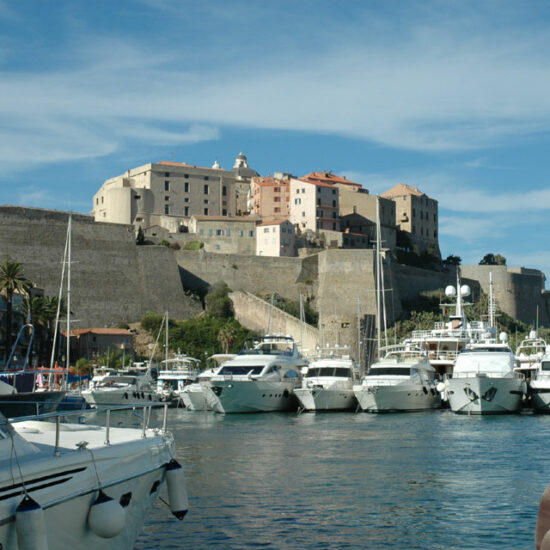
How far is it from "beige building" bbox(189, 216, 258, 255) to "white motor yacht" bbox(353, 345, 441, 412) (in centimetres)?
3527

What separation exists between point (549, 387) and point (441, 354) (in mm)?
7846

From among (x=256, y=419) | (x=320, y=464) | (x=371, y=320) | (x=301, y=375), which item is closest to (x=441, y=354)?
(x=301, y=375)

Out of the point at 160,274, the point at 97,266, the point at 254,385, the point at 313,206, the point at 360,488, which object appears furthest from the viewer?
the point at 313,206

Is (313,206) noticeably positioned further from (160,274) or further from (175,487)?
(175,487)

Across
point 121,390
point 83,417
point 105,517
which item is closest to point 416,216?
point 121,390

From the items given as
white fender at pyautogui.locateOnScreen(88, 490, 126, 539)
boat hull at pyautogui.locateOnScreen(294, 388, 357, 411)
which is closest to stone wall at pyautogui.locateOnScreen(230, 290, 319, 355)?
boat hull at pyautogui.locateOnScreen(294, 388, 357, 411)

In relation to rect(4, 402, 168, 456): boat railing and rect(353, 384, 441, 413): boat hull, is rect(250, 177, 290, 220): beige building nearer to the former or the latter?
rect(353, 384, 441, 413): boat hull

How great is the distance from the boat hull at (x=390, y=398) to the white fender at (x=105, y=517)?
84.4 feet

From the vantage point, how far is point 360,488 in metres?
15.9

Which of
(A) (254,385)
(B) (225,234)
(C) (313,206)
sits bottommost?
(A) (254,385)

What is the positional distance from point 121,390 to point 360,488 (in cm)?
2531

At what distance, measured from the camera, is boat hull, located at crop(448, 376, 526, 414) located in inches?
1273

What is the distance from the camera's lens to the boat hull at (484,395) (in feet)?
106

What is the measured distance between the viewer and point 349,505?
14.4 m
